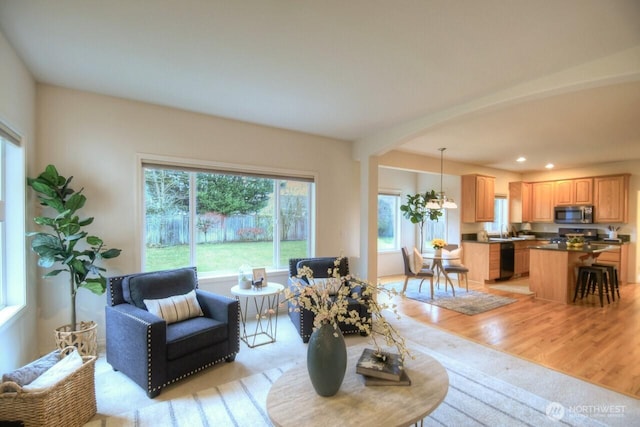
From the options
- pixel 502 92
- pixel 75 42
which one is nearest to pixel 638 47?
pixel 502 92

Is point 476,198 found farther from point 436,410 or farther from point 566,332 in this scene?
point 436,410

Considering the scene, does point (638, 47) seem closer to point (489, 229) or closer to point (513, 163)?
point (513, 163)

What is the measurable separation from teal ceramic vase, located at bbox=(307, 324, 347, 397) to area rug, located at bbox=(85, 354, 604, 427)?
638 millimetres

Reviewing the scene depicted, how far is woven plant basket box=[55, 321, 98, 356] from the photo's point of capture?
2.62m

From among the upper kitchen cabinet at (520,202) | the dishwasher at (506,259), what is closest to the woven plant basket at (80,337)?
the dishwasher at (506,259)

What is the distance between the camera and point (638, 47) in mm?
2207

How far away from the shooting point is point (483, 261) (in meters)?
6.45

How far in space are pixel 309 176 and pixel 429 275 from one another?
8.54 feet

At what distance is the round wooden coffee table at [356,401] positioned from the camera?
1.46 m

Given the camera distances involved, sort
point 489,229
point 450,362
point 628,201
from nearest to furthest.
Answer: point 450,362 < point 628,201 < point 489,229

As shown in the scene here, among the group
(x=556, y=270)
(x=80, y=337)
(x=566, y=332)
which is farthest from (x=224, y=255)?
(x=556, y=270)

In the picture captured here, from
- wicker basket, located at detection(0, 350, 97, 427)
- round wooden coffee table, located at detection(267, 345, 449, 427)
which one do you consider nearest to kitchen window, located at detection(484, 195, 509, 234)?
round wooden coffee table, located at detection(267, 345, 449, 427)

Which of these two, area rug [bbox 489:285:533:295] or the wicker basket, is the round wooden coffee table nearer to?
the wicker basket

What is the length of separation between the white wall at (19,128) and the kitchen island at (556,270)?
Answer: 264 inches
